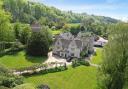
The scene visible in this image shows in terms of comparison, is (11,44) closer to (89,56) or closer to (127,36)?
(89,56)

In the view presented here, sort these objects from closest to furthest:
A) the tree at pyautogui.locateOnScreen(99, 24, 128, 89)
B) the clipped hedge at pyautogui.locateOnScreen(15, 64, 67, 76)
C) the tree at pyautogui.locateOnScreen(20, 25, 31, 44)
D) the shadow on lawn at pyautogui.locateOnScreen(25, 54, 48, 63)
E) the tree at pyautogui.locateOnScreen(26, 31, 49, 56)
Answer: the tree at pyautogui.locateOnScreen(99, 24, 128, 89)
the clipped hedge at pyautogui.locateOnScreen(15, 64, 67, 76)
the shadow on lawn at pyautogui.locateOnScreen(25, 54, 48, 63)
the tree at pyautogui.locateOnScreen(26, 31, 49, 56)
the tree at pyautogui.locateOnScreen(20, 25, 31, 44)

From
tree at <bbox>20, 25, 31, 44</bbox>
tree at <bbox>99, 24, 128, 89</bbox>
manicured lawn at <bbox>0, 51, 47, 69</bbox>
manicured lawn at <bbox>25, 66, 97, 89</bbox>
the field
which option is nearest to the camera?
tree at <bbox>99, 24, 128, 89</bbox>

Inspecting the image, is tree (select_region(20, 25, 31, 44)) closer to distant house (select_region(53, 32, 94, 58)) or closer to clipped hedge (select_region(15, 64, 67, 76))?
distant house (select_region(53, 32, 94, 58))

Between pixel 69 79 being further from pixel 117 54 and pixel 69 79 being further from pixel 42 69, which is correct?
pixel 117 54

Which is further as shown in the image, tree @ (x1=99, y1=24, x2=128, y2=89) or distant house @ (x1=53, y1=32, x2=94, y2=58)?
distant house @ (x1=53, y1=32, x2=94, y2=58)

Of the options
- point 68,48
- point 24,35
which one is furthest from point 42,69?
point 24,35

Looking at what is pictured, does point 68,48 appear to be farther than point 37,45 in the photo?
Yes

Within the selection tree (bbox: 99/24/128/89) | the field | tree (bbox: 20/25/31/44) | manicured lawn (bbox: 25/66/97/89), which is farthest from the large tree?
tree (bbox: 99/24/128/89)
